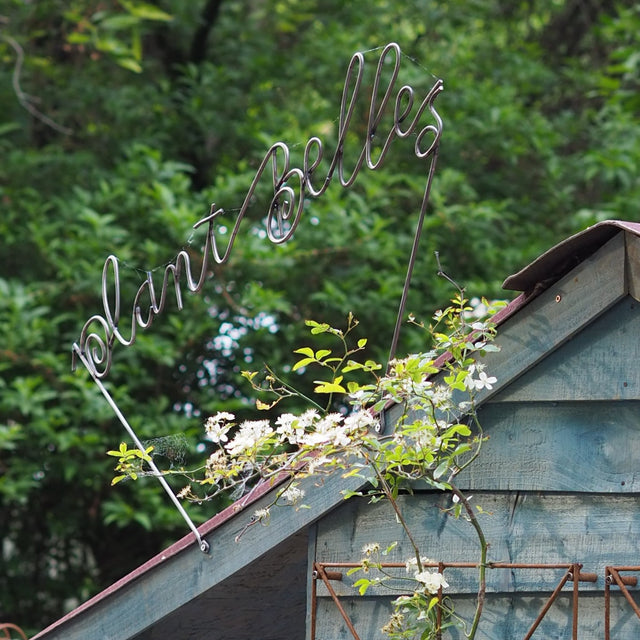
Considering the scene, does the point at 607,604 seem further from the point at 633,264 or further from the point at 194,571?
the point at 194,571

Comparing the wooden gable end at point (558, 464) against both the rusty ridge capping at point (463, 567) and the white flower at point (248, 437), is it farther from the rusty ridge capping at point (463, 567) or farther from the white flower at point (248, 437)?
the white flower at point (248, 437)

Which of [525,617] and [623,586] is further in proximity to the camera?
[525,617]

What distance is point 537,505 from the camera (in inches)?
79.9

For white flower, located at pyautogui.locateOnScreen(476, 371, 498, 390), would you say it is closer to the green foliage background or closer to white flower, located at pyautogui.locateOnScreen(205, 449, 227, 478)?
white flower, located at pyautogui.locateOnScreen(205, 449, 227, 478)

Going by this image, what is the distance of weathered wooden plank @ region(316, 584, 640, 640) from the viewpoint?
1940 mm

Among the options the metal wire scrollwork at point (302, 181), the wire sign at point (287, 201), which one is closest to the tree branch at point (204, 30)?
the wire sign at point (287, 201)

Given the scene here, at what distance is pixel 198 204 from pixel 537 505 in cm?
387

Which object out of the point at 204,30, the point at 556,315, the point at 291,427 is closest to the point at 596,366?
the point at 556,315

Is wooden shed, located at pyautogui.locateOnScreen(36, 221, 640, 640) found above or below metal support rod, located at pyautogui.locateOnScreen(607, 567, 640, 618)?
above

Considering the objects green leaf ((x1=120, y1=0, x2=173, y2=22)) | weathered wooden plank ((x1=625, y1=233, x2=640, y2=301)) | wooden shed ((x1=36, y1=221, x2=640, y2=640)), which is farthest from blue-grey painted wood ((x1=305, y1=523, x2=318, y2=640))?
green leaf ((x1=120, y1=0, x2=173, y2=22))

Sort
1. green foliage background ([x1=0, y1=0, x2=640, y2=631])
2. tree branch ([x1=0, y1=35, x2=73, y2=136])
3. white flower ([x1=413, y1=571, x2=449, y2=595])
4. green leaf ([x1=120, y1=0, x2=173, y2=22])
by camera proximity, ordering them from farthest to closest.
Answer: tree branch ([x1=0, y1=35, x2=73, y2=136])
green leaf ([x1=120, y1=0, x2=173, y2=22])
green foliage background ([x1=0, y1=0, x2=640, y2=631])
white flower ([x1=413, y1=571, x2=449, y2=595])

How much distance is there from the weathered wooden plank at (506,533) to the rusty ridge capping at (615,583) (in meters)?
0.03

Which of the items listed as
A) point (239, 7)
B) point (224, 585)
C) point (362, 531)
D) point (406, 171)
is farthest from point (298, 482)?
point (239, 7)

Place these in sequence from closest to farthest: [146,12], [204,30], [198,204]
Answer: [146,12]
[198,204]
[204,30]
